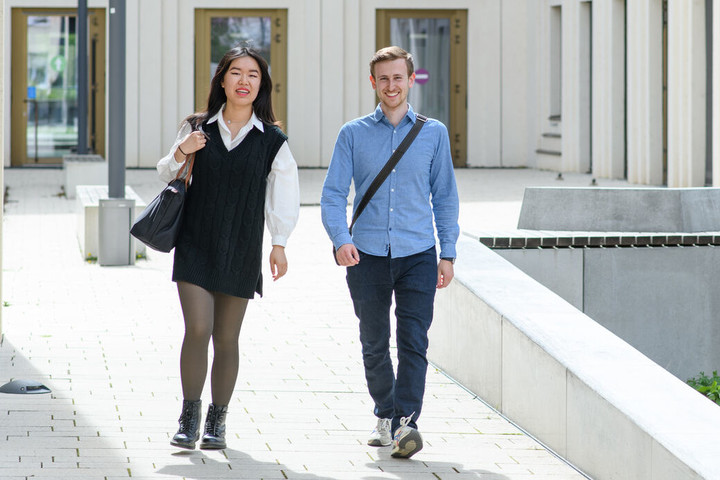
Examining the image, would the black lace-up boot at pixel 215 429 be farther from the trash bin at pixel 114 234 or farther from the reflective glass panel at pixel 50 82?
the reflective glass panel at pixel 50 82

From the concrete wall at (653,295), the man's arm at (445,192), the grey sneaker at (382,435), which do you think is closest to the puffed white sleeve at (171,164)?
the man's arm at (445,192)

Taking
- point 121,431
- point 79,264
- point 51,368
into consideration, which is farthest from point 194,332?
point 79,264

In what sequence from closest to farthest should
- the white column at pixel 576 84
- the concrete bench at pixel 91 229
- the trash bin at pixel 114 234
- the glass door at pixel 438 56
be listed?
the trash bin at pixel 114 234, the concrete bench at pixel 91 229, the white column at pixel 576 84, the glass door at pixel 438 56

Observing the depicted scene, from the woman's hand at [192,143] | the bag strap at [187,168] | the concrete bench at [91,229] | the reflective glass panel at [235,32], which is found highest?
the reflective glass panel at [235,32]

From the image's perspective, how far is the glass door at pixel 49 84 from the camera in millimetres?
25938

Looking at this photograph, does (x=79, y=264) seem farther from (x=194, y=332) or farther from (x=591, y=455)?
(x=591, y=455)

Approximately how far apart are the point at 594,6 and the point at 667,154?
11.9 feet

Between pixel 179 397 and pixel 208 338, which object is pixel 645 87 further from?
pixel 208 338

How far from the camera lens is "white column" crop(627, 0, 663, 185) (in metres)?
20.2

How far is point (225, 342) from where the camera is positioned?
5.22 m

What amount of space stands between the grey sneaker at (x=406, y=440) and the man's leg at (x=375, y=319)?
0.24m

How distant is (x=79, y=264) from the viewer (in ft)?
38.4

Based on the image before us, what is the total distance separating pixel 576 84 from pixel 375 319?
19.1m

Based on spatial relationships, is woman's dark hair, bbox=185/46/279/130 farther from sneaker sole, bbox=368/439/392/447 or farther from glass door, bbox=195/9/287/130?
glass door, bbox=195/9/287/130
